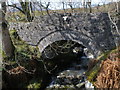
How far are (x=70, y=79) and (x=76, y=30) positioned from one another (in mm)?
2834

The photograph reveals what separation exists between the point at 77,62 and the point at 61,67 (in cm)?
137

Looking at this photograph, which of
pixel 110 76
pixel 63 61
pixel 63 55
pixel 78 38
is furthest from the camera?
pixel 63 61

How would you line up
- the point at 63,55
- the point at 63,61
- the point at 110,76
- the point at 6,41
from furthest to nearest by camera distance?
1. the point at 63,61
2. the point at 63,55
3. the point at 6,41
4. the point at 110,76

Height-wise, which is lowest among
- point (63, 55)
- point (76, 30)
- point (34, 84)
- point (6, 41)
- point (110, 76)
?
point (34, 84)

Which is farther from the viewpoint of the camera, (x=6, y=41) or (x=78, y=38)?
(x=6, y=41)

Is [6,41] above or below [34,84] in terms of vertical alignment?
above

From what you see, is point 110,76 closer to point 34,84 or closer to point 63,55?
point 34,84

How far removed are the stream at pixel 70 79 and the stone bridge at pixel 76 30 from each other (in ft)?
5.65

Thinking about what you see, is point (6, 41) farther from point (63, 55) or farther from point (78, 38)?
point (63, 55)

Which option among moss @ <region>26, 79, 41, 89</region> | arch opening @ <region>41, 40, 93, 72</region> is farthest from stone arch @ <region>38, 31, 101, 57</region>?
moss @ <region>26, 79, 41, 89</region>

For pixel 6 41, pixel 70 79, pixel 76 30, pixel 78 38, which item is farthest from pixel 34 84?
pixel 76 30

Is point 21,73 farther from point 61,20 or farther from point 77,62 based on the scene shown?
point 77,62

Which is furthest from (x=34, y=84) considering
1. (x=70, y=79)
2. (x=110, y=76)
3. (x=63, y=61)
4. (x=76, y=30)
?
(x=110, y=76)

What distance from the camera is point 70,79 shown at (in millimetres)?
10148
